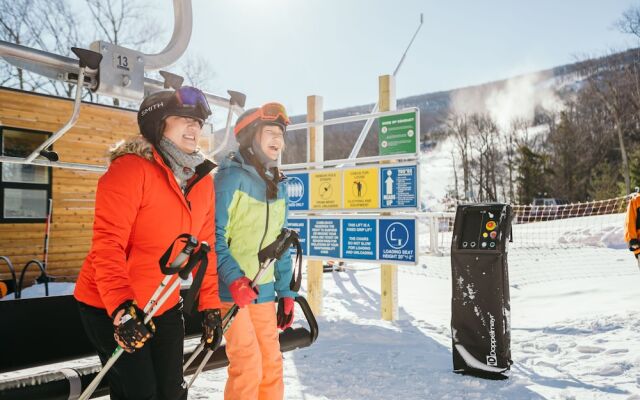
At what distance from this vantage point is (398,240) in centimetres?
602

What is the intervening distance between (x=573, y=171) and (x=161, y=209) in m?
48.3

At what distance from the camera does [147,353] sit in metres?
2.06

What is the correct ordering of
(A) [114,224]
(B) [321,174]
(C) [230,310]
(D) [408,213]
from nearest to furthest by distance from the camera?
(A) [114,224] < (C) [230,310] < (D) [408,213] < (B) [321,174]

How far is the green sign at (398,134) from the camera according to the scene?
597 centimetres

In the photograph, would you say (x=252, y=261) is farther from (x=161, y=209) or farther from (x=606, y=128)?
(x=606, y=128)

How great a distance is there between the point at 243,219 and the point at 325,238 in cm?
400

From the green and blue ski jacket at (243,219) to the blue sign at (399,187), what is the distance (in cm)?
325

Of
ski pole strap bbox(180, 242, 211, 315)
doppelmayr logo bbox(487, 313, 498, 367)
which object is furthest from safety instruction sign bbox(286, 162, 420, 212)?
ski pole strap bbox(180, 242, 211, 315)

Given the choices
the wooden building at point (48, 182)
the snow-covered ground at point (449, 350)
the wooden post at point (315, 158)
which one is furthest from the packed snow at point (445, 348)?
the wooden building at point (48, 182)

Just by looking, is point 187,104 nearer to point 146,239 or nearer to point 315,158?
point 146,239

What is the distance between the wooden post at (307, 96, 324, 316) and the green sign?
1.05m

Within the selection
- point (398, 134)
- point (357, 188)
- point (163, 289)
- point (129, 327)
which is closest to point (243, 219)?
point (163, 289)

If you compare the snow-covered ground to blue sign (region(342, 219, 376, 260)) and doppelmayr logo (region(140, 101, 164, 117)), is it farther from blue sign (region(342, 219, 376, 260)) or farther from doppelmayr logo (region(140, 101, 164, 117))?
doppelmayr logo (region(140, 101, 164, 117))

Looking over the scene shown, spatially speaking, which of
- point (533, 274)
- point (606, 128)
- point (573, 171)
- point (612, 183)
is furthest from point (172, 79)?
point (606, 128)
